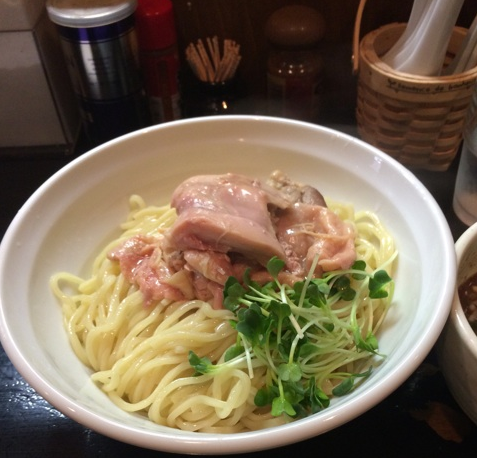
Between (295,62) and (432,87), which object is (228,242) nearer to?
(432,87)

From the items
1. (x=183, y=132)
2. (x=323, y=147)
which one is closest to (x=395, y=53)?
(x=323, y=147)

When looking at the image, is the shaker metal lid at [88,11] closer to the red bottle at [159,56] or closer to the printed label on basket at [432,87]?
the red bottle at [159,56]

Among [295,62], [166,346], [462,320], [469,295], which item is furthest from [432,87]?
[166,346]

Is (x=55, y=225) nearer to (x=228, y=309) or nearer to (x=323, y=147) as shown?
(x=228, y=309)

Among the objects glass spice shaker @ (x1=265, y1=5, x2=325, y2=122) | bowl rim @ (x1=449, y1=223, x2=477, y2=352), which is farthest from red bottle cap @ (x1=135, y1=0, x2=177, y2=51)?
bowl rim @ (x1=449, y1=223, x2=477, y2=352)

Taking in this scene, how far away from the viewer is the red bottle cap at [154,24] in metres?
1.84

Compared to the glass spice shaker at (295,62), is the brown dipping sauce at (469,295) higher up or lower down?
lower down

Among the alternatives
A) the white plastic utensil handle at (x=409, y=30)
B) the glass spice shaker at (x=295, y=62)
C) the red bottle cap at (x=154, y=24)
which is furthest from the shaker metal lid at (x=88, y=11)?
the white plastic utensil handle at (x=409, y=30)

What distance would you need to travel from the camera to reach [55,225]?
1.49 metres

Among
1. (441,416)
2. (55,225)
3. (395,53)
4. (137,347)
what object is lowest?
(441,416)

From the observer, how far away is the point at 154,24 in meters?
1.85

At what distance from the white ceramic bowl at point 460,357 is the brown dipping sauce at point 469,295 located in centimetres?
10

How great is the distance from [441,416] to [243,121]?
102 cm

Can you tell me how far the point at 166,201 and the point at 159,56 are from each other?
0.58m
